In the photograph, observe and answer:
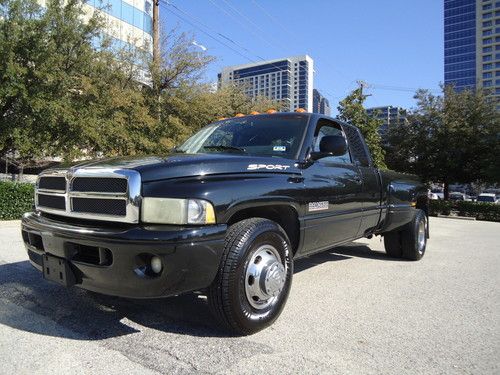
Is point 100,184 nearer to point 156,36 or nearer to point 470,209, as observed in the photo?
point 156,36

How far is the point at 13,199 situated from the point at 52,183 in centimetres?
931

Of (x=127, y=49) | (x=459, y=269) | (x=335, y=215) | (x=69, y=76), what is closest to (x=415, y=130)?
(x=127, y=49)

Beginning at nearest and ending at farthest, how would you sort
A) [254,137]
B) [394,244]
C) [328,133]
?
[254,137]
[328,133]
[394,244]

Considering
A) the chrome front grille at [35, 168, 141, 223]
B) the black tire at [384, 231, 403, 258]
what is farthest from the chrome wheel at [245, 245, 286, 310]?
the black tire at [384, 231, 403, 258]

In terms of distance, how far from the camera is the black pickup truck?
9.53 feet

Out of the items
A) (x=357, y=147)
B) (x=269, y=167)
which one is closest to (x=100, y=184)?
(x=269, y=167)

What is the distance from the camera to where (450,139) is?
24.9 meters

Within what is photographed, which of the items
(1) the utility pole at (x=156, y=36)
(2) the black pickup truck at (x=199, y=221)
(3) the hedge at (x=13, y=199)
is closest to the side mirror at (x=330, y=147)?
(2) the black pickup truck at (x=199, y=221)

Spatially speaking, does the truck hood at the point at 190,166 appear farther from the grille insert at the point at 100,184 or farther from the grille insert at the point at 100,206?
the grille insert at the point at 100,206

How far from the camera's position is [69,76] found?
49.3 ft

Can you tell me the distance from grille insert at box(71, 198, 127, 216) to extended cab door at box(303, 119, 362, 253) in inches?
66.6

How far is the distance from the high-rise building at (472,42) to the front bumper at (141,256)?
487ft

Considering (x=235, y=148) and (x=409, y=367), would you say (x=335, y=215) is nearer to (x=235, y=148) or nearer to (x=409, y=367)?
(x=235, y=148)

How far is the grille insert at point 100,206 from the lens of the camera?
3.00 metres
